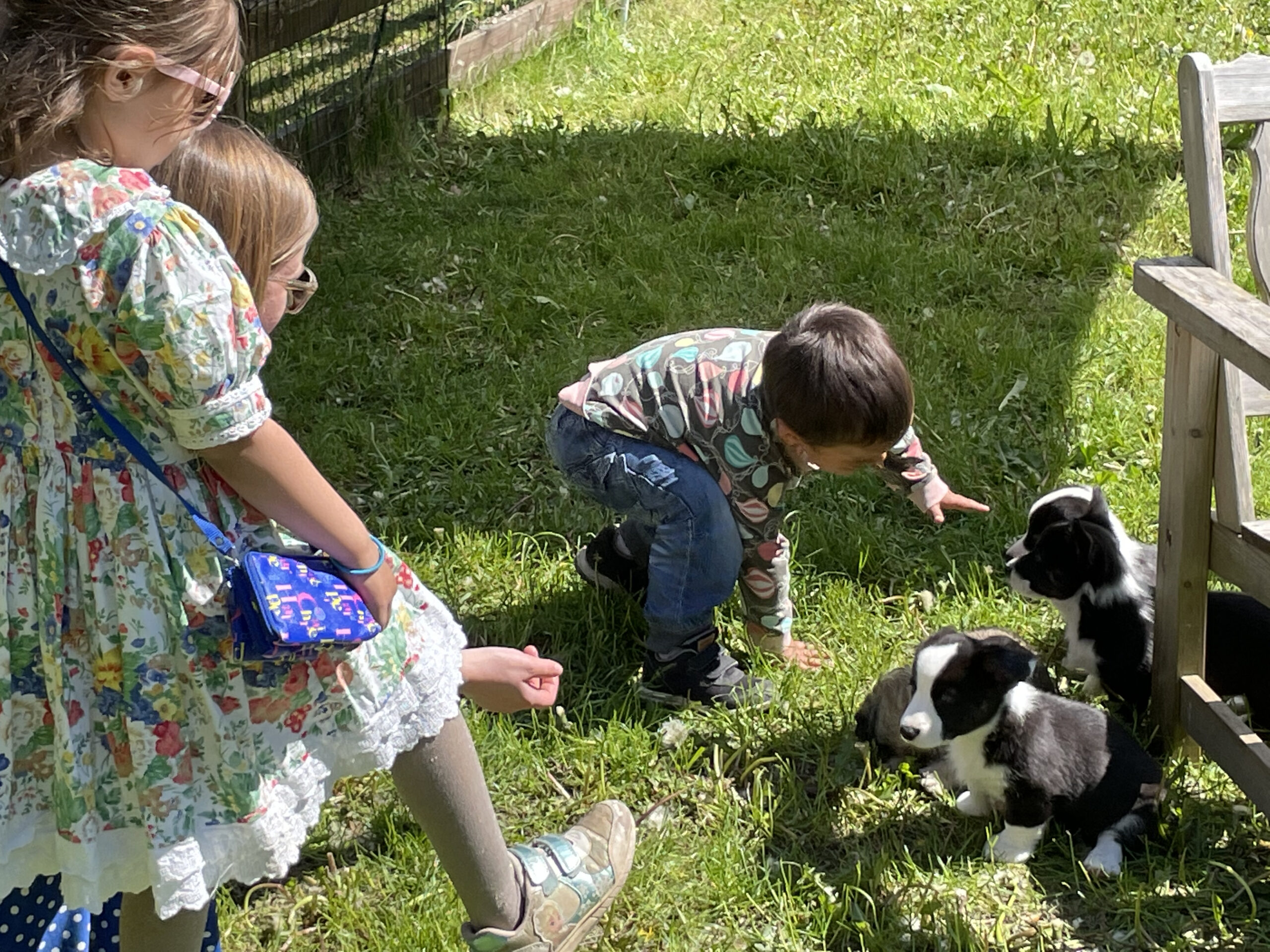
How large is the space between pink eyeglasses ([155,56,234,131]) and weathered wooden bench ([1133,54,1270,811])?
1783 millimetres

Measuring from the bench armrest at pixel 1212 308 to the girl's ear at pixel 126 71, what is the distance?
1.76 m

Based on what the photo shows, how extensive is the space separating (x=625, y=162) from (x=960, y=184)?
1400 millimetres

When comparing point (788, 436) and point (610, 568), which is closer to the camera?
point (788, 436)

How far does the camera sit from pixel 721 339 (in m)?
3.00

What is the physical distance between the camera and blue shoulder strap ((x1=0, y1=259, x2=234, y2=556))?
5.13 ft

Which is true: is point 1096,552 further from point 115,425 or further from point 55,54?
point 55,54

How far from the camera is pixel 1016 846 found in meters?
2.70

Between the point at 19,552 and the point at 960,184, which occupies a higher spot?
the point at 19,552

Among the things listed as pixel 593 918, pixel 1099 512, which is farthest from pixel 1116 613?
pixel 593 918

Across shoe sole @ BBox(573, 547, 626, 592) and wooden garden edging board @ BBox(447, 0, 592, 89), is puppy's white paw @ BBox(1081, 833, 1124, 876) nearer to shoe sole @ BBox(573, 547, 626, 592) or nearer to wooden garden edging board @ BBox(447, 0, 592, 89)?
shoe sole @ BBox(573, 547, 626, 592)

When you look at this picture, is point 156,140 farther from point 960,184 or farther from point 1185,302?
point 960,184

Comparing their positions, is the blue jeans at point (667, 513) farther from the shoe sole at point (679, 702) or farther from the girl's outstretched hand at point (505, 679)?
the girl's outstretched hand at point (505, 679)

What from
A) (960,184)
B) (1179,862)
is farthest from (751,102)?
(1179,862)

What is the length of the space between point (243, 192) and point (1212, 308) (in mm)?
1733
